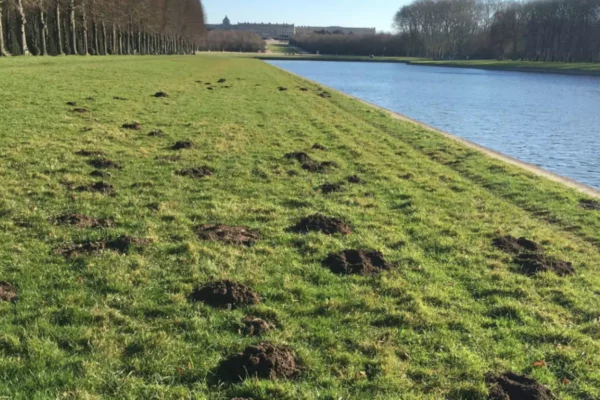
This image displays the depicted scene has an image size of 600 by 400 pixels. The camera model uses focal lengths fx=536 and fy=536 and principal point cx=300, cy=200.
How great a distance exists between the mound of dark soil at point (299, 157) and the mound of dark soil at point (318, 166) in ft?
0.98

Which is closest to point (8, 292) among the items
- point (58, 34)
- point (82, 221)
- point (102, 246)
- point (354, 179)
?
point (102, 246)

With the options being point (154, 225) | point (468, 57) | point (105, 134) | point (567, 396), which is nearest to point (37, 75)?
point (105, 134)

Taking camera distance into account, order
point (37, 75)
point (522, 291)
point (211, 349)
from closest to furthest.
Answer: point (211, 349) → point (522, 291) → point (37, 75)

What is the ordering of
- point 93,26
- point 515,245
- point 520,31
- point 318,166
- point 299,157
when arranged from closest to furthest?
point 515,245 → point 318,166 → point 299,157 → point 93,26 → point 520,31

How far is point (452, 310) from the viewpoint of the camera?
6406 mm

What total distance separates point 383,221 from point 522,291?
124 inches

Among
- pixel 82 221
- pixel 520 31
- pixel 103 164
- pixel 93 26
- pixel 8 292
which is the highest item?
pixel 520 31

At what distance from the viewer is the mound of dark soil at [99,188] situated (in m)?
10.2

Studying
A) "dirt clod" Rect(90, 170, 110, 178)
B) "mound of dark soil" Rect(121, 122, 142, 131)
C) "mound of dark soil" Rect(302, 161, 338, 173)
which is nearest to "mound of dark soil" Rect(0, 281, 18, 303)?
"dirt clod" Rect(90, 170, 110, 178)

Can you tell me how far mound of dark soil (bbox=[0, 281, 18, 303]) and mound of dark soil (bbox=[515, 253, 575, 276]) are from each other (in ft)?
21.9

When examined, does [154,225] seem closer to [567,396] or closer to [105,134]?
[567,396]

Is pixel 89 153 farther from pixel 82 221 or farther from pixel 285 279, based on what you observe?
pixel 285 279

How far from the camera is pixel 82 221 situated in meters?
8.45

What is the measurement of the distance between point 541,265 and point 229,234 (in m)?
4.70
